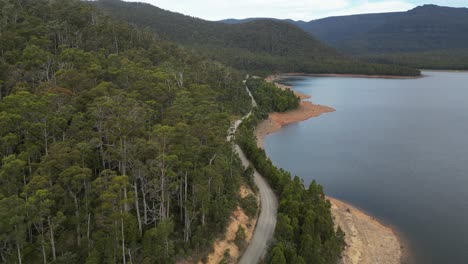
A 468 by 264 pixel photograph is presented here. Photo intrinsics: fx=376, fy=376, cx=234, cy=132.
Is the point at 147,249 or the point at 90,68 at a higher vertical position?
the point at 90,68

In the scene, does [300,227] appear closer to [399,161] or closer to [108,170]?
[108,170]

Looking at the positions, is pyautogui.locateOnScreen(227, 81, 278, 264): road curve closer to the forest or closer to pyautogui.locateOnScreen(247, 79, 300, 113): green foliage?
the forest

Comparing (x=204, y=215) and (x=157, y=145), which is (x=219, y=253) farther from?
(x=157, y=145)

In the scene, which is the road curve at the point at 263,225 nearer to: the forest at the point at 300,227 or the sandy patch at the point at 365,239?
the forest at the point at 300,227

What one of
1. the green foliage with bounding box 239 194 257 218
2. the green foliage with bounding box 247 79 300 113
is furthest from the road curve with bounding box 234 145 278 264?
the green foliage with bounding box 247 79 300 113

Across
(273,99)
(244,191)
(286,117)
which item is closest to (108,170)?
(244,191)

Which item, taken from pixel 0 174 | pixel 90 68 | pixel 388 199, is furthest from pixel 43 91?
pixel 388 199
